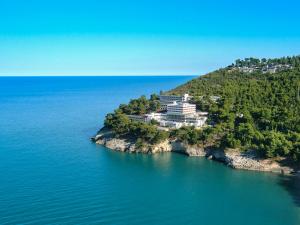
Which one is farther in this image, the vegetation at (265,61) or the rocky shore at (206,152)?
the vegetation at (265,61)

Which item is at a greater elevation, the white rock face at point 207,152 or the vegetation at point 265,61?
the vegetation at point 265,61

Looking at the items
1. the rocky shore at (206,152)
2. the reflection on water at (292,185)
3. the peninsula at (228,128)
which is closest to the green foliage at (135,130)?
the peninsula at (228,128)

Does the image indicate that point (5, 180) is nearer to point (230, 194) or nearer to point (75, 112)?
point (230, 194)

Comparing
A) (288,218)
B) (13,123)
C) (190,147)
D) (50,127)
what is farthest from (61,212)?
(13,123)

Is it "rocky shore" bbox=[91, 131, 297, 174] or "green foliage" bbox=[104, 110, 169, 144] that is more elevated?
"green foliage" bbox=[104, 110, 169, 144]

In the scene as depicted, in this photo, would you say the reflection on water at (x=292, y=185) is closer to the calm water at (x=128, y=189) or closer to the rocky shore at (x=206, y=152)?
the calm water at (x=128, y=189)

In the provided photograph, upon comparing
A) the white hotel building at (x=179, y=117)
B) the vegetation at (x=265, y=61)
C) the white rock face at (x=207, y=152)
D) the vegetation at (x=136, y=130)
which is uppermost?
the vegetation at (x=265, y=61)

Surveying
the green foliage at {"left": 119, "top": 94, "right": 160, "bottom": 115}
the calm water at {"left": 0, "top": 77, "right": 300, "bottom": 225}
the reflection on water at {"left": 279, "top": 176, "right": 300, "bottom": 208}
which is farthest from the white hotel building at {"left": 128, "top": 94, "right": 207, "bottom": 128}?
the reflection on water at {"left": 279, "top": 176, "right": 300, "bottom": 208}

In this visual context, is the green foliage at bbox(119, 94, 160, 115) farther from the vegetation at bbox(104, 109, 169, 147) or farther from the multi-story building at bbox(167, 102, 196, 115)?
the vegetation at bbox(104, 109, 169, 147)

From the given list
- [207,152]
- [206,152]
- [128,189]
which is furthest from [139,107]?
[128,189]

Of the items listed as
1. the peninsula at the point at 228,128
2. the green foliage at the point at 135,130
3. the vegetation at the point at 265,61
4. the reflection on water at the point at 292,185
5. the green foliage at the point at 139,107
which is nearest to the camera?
the reflection on water at the point at 292,185
